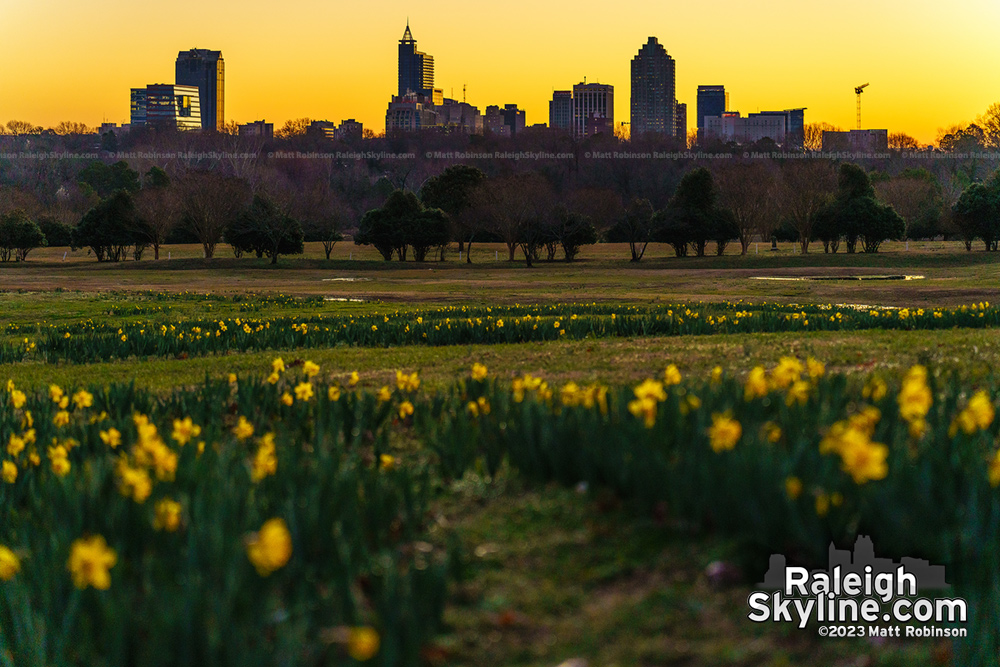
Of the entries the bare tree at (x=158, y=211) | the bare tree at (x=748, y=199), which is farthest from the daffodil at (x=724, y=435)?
the bare tree at (x=158, y=211)

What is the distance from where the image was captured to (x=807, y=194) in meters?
54.9

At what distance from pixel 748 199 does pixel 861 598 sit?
53871 mm

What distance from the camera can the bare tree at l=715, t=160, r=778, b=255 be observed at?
54781mm

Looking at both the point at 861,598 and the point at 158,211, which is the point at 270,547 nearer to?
the point at 861,598

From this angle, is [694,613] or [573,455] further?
[573,455]

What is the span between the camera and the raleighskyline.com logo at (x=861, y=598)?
3.07m

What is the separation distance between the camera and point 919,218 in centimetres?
6706

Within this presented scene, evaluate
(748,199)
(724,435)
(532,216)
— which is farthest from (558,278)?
(724,435)

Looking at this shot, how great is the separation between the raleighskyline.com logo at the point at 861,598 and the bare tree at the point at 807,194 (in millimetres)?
54386

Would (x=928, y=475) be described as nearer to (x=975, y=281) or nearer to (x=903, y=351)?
(x=903, y=351)

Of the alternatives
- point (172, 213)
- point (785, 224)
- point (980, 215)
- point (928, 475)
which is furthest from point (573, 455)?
point (785, 224)

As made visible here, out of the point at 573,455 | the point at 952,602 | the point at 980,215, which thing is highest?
the point at 980,215

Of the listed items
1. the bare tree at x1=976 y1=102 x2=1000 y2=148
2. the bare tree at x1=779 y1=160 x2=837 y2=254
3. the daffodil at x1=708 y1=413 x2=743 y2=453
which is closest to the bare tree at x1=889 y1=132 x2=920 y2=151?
the bare tree at x1=976 y1=102 x2=1000 y2=148

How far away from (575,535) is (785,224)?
65324mm
